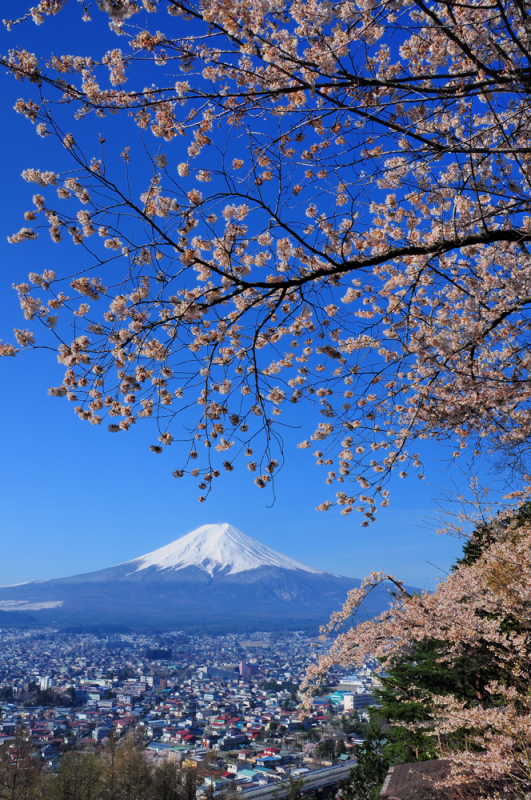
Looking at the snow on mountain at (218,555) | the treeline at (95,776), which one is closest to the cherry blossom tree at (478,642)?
the treeline at (95,776)

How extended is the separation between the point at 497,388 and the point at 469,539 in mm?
1515

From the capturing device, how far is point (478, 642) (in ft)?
14.3

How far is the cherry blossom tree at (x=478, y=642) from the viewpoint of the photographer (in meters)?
2.90

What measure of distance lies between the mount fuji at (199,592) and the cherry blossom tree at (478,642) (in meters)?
77.5

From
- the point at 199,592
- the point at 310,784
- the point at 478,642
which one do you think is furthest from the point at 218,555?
the point at 478,642

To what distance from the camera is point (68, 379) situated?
126 inches

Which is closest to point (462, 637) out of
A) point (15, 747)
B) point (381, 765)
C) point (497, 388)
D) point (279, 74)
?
point (497, 388)

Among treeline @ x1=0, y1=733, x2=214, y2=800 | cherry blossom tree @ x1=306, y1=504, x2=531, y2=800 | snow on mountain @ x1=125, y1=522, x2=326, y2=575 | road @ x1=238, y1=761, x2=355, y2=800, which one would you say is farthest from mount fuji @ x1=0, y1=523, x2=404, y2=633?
cherry blossom tree @ x1=306, y1=504, x2=531, y2=800

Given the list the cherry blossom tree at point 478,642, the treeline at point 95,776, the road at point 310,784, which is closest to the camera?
the cherry blossom tree at point 478,642

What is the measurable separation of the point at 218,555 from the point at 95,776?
129067 mm

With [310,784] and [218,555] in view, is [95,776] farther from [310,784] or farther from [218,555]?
[218,555]

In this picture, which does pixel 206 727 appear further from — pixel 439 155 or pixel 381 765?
pixel 439 155

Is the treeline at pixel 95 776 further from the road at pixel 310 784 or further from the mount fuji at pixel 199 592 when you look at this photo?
the mount fuji at pixel 199 592

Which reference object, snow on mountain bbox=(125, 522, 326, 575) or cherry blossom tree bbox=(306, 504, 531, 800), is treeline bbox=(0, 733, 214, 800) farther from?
snow on mountain bbox=(125, 522, 326, 575)
